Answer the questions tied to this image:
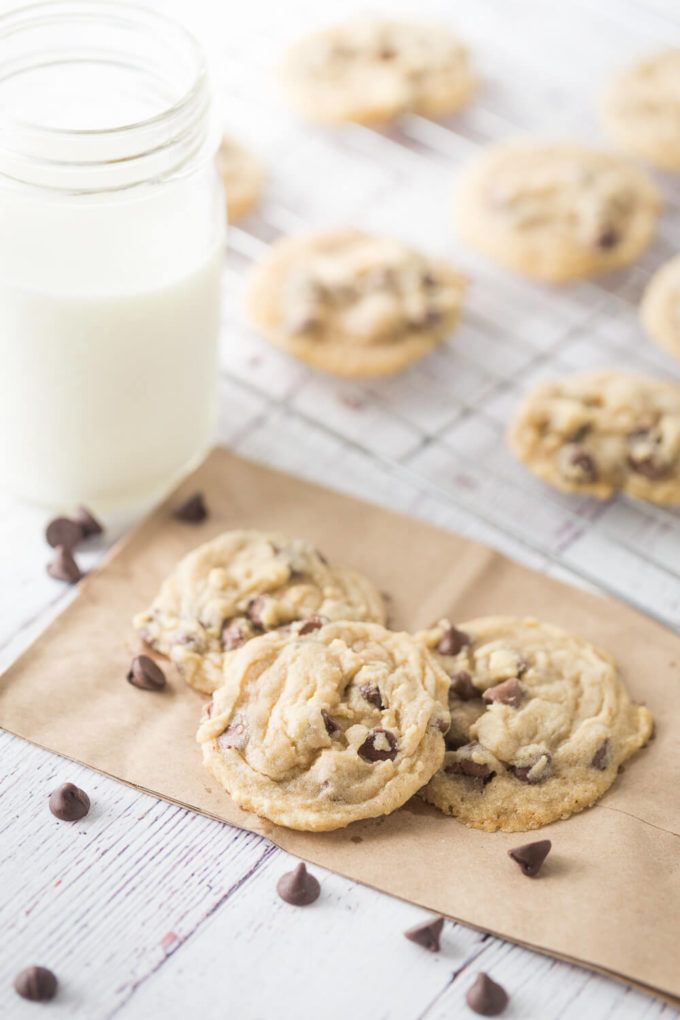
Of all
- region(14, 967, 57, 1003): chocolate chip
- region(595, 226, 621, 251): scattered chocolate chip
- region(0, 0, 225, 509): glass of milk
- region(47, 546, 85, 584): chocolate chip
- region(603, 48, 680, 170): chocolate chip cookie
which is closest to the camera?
region(14, 967, 57, 1003): chocolate chip

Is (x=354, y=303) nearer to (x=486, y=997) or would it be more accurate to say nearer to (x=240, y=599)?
(x=240, y=599)

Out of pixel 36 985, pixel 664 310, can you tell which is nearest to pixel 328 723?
pixel 36 985

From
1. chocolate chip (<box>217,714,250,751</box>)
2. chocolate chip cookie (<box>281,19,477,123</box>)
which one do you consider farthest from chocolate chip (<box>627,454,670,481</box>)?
chocolate chip cookie (<box>281,19,477,123</box>)

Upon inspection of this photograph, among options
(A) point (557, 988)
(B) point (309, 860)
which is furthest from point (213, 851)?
(A) point (557, 988)

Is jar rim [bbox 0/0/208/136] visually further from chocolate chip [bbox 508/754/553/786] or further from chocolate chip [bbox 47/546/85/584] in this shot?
chocolate chip [bbox 508/754/553/786]

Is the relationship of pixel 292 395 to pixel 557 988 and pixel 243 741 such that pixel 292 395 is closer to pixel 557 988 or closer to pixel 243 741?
pixel 243 741
